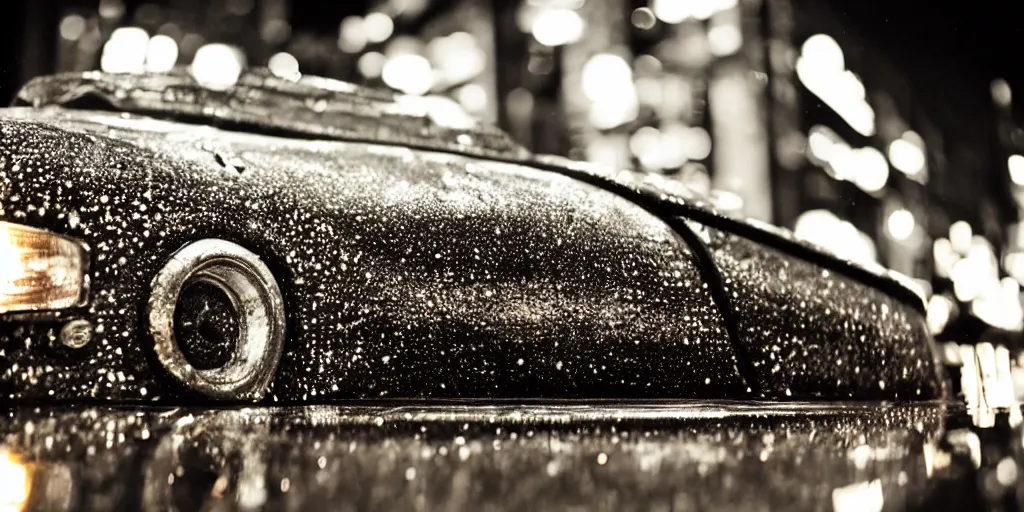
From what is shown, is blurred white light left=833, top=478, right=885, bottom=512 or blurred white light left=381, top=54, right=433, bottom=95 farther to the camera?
blurred white light left=381, top=54, right=433, bottom=95

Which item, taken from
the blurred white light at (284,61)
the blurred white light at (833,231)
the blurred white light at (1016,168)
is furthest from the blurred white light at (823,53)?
the blurred white light at (284,61)

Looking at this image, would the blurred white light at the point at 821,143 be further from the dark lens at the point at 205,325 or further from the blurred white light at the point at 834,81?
the dark lens at the point at 205,325

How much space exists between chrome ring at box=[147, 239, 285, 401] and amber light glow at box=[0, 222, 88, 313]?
0.08 m

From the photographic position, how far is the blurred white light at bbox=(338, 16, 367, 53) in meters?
9.18

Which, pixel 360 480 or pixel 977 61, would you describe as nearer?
pixel 360 480

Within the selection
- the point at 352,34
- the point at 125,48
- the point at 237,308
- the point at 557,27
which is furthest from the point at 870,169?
the point at 237,308

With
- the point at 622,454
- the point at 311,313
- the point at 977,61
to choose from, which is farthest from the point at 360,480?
the point at 977,61

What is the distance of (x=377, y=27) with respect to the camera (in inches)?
385

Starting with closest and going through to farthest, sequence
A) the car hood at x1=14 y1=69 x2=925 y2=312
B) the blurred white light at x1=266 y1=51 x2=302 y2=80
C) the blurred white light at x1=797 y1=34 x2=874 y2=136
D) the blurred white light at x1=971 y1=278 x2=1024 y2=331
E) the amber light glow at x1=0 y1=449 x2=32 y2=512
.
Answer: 1. the amber light glow at x1=0 y1=449 x2=32 y2=512
2. the car hood at x1=14 y1=69 x2=925 y2=312
3. the blurred white light at x1=266 y1=51 x2=302 y2=80
4. the blurred white light at x1=797 y1=34 x2=874 y2=136
5. the blurred white light at x1=971 y1=278 x2=1024 y2=331

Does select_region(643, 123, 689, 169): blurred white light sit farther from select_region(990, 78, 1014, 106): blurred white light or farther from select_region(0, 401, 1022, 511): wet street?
select_region(0, 401, 1022, 511): wet street

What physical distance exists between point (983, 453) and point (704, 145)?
7.72 metres

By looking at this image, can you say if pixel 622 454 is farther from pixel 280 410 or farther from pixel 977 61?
pixel 977 61

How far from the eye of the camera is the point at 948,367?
58.4 inches

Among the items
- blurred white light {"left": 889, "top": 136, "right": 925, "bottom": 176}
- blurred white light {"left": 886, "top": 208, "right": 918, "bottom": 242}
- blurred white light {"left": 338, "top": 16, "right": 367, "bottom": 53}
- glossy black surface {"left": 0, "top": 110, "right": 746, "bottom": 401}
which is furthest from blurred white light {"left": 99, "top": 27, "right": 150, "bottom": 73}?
blurred white light {"left": 889, "top": 136, "right": 925, "bottom": 176}
